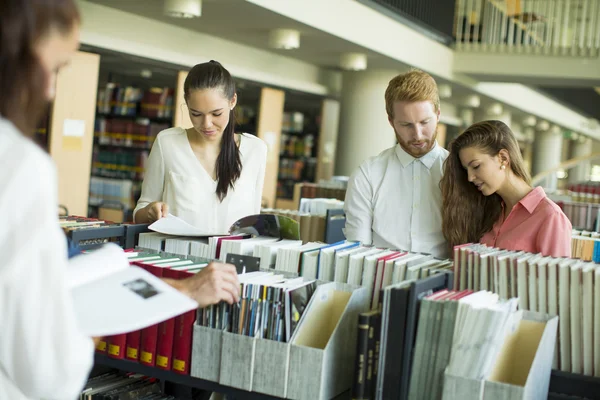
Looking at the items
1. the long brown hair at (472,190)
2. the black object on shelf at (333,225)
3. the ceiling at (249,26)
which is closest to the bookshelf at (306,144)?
the ceiling at (249,26)

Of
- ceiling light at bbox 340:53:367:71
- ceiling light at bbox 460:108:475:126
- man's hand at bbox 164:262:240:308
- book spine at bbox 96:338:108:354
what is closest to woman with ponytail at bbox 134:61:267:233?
book spine at bbox 96:338:108:354

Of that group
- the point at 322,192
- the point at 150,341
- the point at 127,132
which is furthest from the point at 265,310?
the point at 127,132

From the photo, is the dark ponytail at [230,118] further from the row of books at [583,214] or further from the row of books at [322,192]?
the row of books at [583,214]

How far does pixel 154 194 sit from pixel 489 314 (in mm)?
1623

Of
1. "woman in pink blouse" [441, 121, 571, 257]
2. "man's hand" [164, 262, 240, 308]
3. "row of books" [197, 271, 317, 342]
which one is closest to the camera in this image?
"man's hand" [164, 262, 240, 308]

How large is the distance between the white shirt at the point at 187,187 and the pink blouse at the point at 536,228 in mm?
1040

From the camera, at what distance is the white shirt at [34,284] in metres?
1.00

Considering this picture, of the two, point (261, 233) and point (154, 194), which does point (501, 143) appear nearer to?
point (261, 233)

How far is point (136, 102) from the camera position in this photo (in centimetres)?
854

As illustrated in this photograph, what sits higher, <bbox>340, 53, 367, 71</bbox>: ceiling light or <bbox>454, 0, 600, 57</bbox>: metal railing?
<bbox>454, 0, 600, 57</bbox>: metal railing

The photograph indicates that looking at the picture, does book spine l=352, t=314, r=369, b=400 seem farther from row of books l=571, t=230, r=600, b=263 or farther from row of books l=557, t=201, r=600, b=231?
row of books l=557, t=201, r=600, b=231

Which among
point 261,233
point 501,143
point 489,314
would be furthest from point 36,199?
point 501,143

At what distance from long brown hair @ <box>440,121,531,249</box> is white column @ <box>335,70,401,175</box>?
25.3ft

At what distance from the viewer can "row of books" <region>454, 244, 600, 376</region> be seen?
1745mm
